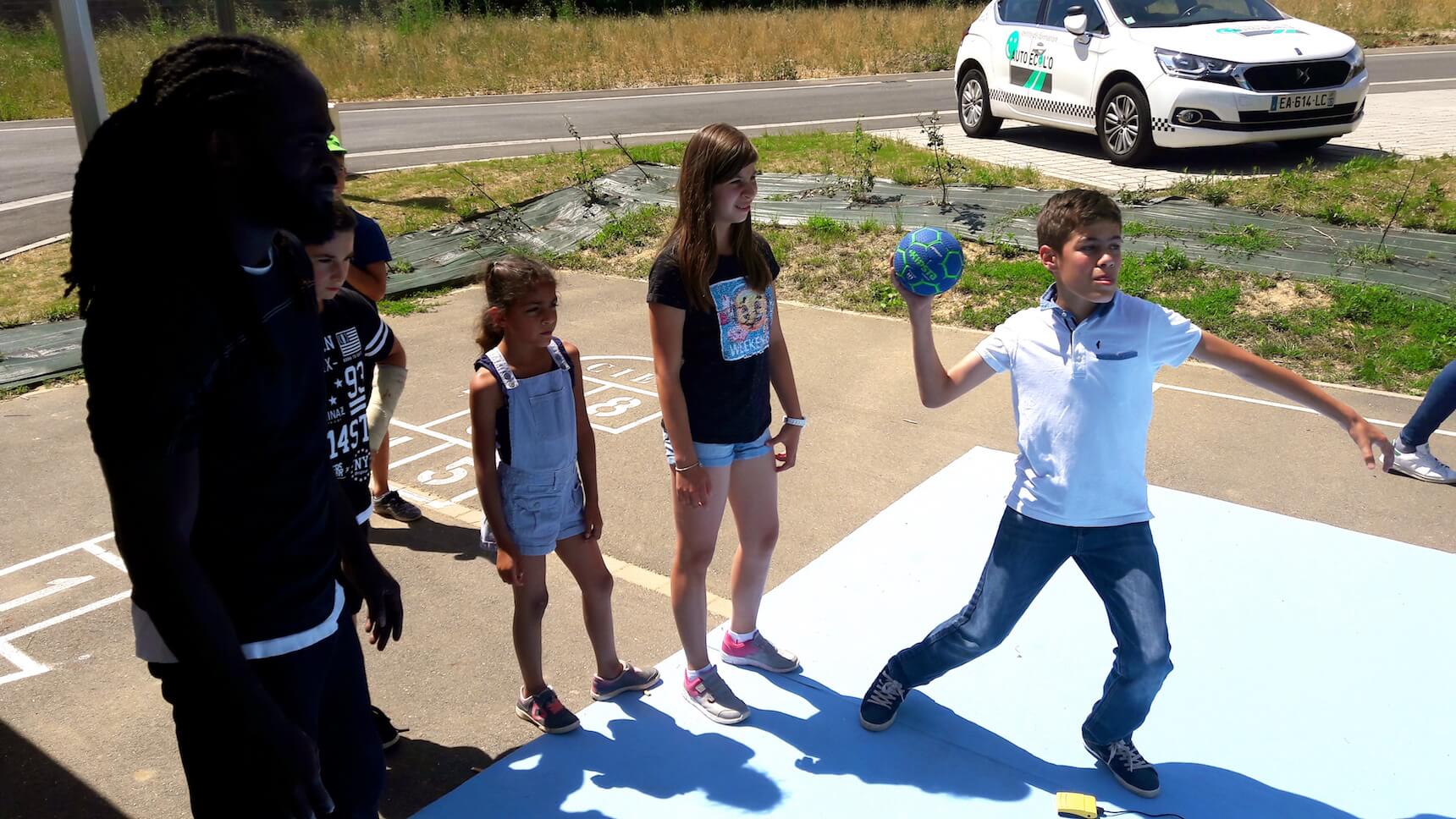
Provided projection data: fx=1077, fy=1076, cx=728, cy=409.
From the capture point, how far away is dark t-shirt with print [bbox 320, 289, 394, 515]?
3.45m

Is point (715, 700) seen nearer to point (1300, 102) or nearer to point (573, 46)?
point (1300, 102)

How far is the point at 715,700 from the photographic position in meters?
3.85

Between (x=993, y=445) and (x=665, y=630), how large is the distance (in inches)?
107

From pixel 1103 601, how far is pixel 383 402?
3014mm

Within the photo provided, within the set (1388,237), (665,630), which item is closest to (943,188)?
(1388,237)

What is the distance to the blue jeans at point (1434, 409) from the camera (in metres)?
5.74

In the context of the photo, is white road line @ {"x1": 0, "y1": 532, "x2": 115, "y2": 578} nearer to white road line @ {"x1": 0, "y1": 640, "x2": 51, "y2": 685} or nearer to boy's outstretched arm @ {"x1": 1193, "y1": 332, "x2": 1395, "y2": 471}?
white road line @ {"x1": 0, "y1": 640, "x2": 51, "y2": 685}

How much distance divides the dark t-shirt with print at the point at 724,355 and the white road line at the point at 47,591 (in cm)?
326

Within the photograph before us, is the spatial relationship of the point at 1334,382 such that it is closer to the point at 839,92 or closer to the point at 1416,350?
the point at 1416,350

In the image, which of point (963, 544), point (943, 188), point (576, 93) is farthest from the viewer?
point (576, 93)

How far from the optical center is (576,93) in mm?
25891

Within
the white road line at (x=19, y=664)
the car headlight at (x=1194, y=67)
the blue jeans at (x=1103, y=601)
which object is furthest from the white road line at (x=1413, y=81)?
the white road line at (x=19, y=664)

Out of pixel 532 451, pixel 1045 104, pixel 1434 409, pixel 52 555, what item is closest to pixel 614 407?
pixel 52 555

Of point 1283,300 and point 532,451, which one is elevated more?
point 532,451
